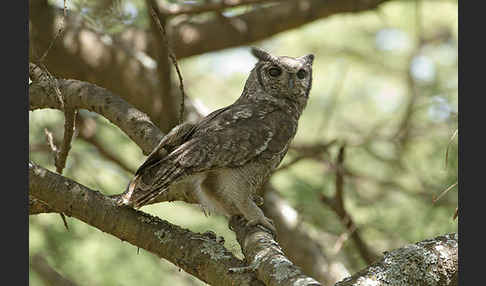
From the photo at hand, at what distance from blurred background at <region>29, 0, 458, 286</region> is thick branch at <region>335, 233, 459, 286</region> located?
1262 mm

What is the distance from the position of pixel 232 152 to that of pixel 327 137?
5.06m

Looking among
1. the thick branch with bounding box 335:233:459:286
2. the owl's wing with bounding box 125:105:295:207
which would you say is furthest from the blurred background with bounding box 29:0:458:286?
the thick branch with bounding box 335:233:459:286

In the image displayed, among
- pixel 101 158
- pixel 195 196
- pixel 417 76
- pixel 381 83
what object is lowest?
pixel 195 196

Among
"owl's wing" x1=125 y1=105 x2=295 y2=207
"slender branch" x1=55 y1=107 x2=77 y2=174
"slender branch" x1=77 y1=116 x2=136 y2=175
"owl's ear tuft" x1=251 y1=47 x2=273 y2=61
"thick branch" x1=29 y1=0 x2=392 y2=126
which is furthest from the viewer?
"slender branch" x1=77 y1=116 x2=136 y2=175

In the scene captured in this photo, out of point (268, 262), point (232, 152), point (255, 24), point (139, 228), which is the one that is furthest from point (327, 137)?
point (268, 262)

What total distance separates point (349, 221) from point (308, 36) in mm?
4537

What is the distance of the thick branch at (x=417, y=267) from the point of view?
2.52 meters

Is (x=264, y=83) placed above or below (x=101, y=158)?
below

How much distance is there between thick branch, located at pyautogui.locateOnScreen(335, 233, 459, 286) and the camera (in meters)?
2.52

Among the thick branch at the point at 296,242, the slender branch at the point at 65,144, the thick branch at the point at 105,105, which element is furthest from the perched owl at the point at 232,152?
the thick branch at the point at 296,242

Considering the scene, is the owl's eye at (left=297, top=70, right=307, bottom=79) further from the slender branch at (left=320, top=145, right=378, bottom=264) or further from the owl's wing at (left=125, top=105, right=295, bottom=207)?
the slender branch at (left=320, top=145, right=378, bottom=264)

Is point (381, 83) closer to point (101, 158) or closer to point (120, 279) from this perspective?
point (101, 158)

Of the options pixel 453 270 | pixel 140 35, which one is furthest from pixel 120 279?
pixel 453 270

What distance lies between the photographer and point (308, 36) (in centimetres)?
941
